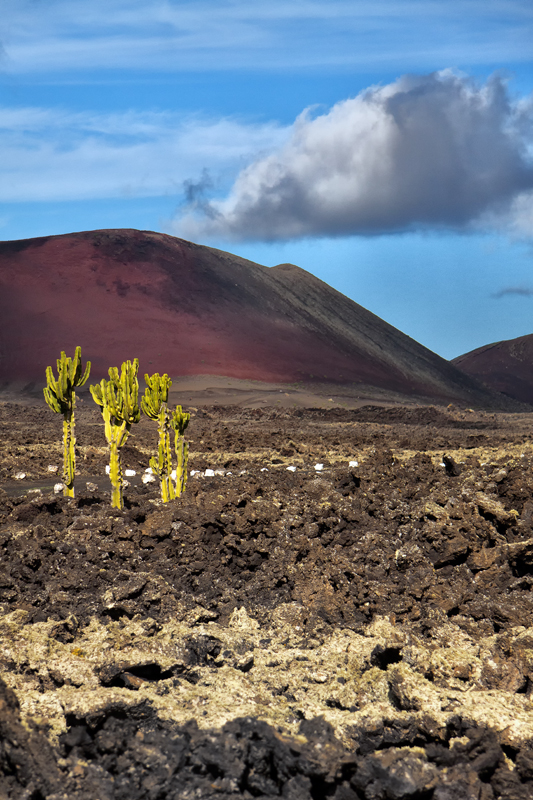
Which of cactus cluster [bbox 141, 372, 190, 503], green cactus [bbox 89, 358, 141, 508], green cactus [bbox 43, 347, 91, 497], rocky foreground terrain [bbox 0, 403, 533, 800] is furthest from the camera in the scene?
green cactus [bbox 43, 347, 91, 497]

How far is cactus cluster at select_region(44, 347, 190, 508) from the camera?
9617 mm

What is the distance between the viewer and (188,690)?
441cm

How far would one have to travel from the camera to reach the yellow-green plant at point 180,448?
32.6ft

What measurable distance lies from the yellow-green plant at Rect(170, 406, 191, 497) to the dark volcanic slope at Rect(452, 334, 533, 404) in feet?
251

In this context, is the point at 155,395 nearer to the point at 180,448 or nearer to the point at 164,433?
the point at 164,433

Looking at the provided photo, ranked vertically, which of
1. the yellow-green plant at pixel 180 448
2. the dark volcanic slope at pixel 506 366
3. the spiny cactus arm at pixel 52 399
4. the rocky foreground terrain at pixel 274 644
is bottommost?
the rocky foreground terrain at pixel 274 644

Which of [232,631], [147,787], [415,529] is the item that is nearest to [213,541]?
[232,631]

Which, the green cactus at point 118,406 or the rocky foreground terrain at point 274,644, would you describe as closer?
the rocky foreground terrain at point 274,644

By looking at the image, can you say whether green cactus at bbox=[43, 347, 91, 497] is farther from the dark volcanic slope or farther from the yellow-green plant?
the dark volcanic slope

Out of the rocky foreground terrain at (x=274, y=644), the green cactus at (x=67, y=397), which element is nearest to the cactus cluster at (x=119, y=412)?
the green cactus at (x=67, y=397)

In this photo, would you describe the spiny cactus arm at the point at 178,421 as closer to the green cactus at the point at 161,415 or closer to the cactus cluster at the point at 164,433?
the cactus cluster at the point at 164,433

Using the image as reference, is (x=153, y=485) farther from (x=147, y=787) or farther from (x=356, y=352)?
(x=356, y=352)

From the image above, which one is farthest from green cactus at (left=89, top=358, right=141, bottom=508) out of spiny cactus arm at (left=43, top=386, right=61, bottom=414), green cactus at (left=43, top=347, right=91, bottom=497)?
spiny cactus arm at (left=43, top=386, right=61, bottom=414)

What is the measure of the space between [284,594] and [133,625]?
55.6 inches
